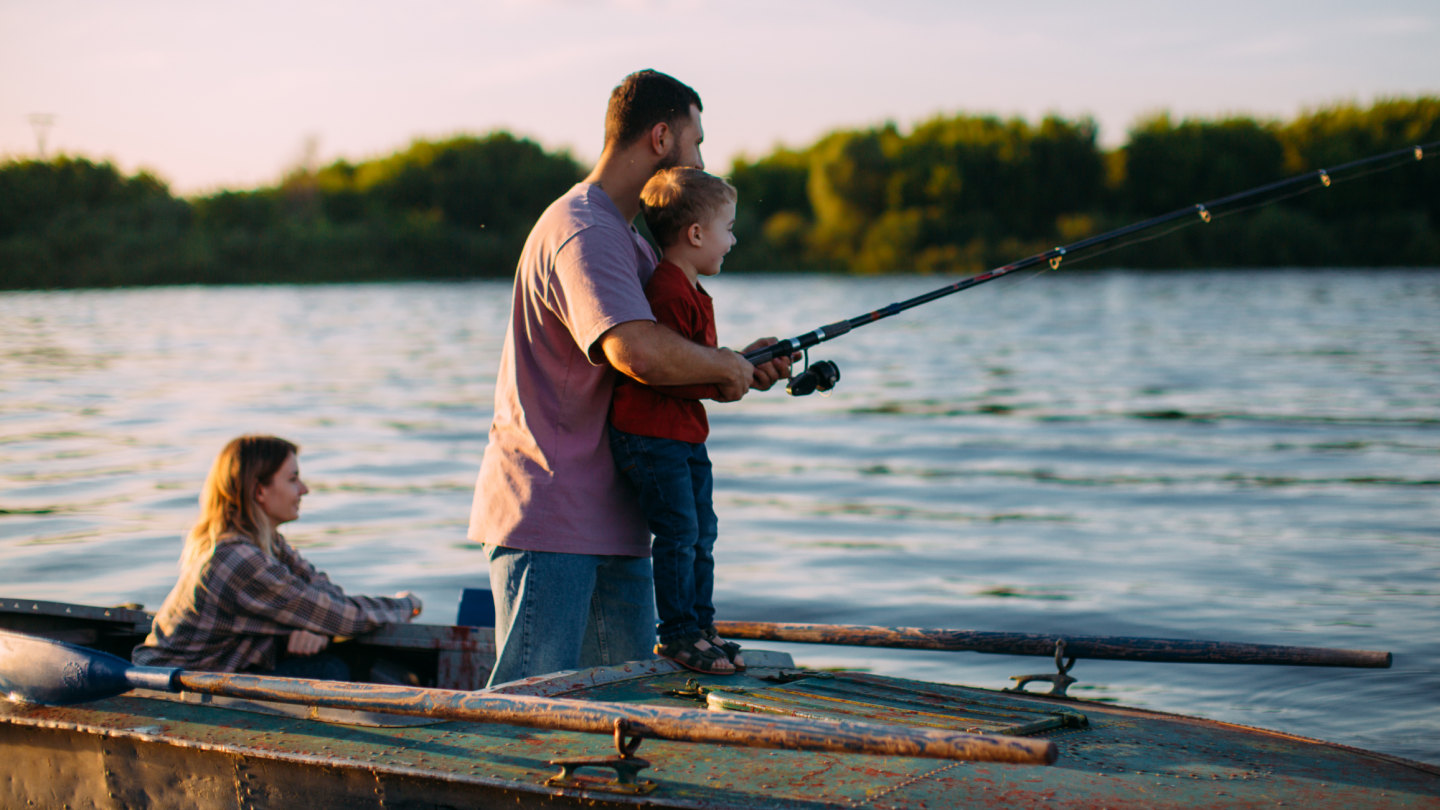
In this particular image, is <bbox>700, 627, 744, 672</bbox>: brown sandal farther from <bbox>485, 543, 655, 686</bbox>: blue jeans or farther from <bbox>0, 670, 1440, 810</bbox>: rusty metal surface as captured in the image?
<bbox>485, 543, 655, 686</bbox>: blue jeans

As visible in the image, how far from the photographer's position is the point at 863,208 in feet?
194

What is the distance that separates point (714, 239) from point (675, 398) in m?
0.44

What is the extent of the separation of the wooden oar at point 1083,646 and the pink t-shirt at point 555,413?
4.69 ft

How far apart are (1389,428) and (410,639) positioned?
45.9 ft

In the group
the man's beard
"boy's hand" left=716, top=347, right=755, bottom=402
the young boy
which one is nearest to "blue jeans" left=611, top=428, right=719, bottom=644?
the young boy

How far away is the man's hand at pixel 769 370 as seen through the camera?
3.56m

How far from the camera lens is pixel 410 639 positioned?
4.84 metres

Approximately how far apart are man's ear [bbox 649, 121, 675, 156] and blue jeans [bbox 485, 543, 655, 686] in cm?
110

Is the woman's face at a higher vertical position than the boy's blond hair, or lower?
lower

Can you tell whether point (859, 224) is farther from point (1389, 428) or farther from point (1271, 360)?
point (1389, 428)

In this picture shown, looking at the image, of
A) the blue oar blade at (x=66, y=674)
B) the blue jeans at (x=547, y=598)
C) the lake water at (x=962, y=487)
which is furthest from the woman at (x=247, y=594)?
the lake water at (x=962, y=487)

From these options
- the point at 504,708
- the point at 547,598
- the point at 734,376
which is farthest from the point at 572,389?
the point at 504,708

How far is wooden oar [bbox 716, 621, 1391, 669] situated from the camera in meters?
4.20

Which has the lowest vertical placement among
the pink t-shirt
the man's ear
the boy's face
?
the pink t-shirt
